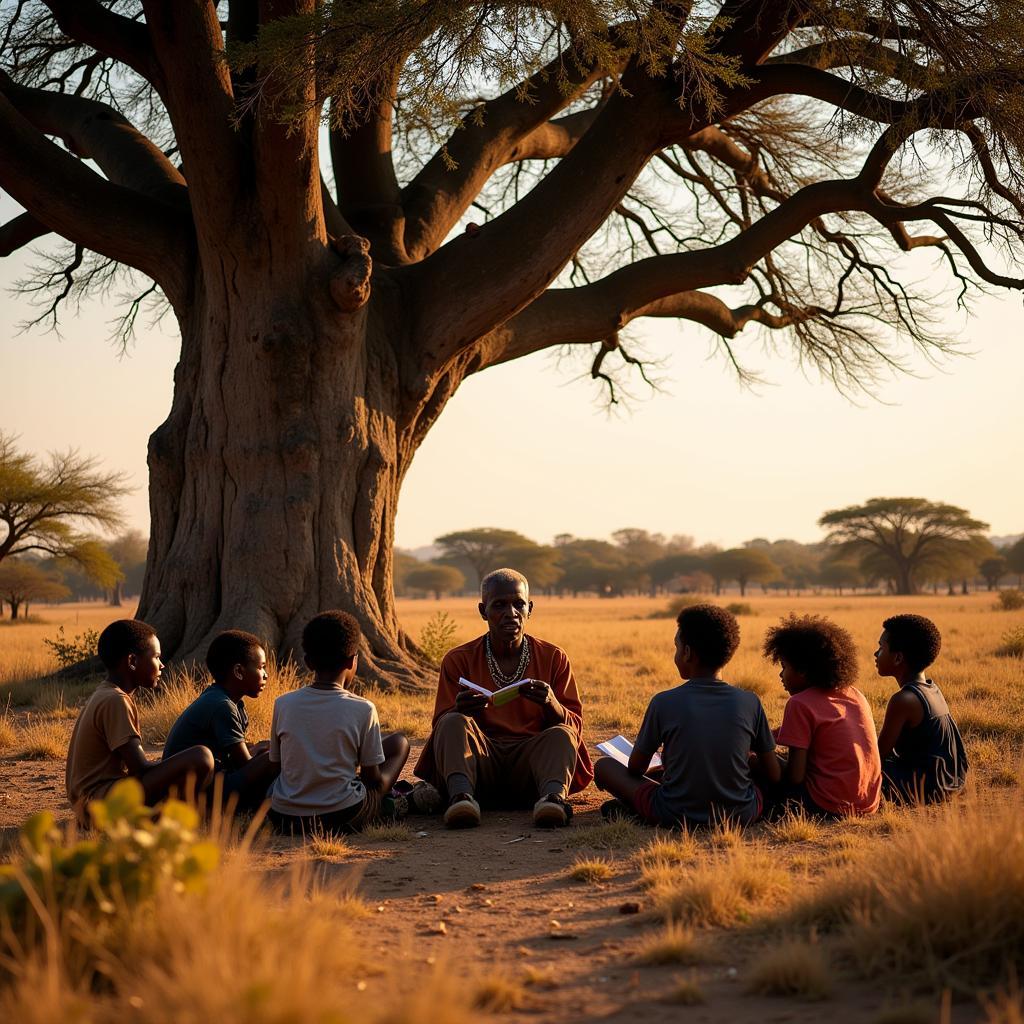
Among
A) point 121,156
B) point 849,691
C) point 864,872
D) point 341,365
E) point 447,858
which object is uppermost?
point 121,156

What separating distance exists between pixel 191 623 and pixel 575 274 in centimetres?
908

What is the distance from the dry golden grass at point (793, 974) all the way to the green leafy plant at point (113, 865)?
1526 mm

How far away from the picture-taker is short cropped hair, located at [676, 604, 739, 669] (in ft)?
17.0

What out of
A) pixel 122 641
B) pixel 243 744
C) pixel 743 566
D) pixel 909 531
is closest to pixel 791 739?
pixel 243 744

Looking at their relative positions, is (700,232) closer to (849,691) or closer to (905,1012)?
(849,691)

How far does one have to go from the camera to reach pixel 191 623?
9898 millimetres

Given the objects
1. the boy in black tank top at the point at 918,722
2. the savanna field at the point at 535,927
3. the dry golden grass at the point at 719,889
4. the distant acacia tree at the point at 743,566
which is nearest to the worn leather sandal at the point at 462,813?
the savanna field at the point at 535,927

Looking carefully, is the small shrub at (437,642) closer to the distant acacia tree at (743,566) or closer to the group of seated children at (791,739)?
the group of seated children at (791,739)

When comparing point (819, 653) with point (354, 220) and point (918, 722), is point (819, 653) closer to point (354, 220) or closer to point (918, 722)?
point (918, 722)

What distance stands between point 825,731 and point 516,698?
1614 millimetres

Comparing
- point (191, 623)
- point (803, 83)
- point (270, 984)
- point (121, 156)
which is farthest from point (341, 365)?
point (270, 984)

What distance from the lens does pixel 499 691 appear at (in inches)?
215

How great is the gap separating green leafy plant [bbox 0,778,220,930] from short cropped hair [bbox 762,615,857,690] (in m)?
3.20

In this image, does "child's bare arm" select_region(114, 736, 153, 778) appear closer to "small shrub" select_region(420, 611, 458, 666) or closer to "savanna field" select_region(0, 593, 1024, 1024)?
"savanna field" select_region(0, 593, 1024, 1024)
